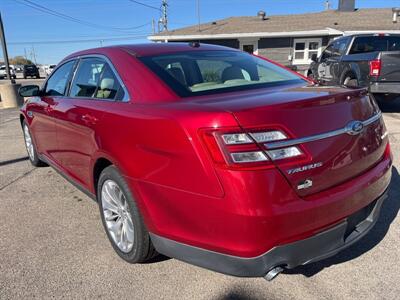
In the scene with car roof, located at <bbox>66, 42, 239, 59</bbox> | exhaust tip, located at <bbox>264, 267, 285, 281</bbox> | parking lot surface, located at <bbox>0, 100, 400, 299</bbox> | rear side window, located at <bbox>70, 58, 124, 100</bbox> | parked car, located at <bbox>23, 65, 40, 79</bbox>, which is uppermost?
car roof, located at <bbox>66, 42, 239, 59</bbox>

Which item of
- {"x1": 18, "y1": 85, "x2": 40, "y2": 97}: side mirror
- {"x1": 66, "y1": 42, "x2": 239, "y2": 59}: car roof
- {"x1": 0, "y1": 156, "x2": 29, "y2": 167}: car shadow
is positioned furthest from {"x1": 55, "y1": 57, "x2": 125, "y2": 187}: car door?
{"x1": 0, "y1": 156, "x2": 29, "y2": 167}: car shadow

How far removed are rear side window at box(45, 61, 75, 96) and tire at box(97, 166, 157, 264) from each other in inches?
59.4

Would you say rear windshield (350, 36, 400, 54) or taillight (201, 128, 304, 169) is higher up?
rear windshield (350, 36, 400, 54)

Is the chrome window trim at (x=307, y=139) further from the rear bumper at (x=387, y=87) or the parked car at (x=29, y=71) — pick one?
the parked car at (x=29, y=71)

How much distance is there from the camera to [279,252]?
81.4 inches

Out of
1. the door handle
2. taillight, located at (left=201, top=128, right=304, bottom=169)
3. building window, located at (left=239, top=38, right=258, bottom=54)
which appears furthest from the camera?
building window, located at (left=239, top=38, right=258, bottom=54)

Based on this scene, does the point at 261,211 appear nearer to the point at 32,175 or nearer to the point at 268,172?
the point at 268,172

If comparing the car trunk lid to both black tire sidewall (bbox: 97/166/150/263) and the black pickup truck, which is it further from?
the black pickup truck

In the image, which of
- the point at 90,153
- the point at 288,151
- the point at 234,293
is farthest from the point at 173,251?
the point at 90,153

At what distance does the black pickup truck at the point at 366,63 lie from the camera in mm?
7906

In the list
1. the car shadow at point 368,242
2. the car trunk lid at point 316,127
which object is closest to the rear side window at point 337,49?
the car shadow at point 368,242

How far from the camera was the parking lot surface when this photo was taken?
259 centimetres

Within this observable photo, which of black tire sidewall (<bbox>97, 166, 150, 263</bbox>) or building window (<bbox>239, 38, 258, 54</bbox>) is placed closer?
black tire sidewall (<bbox>97, 166, 150, 263</bbox>)

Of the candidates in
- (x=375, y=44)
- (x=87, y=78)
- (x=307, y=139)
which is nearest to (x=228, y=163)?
(x=307, y=139)
